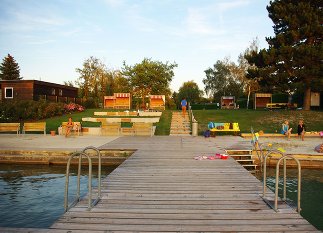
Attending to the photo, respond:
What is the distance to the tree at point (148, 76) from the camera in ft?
143

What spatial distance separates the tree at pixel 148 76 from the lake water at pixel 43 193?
3103cm

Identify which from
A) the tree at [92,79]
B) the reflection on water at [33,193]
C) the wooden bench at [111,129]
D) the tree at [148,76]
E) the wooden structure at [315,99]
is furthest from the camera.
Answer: the tree at [92,79]

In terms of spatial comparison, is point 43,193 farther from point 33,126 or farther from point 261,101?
point 261,101

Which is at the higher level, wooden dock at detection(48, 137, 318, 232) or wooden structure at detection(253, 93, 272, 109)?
wooden structure at detection(253, 93, 272, 109)

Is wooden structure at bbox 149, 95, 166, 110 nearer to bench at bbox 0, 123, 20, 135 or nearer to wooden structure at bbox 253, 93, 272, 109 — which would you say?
wooden structure at bbox 253, 93, 272, 109

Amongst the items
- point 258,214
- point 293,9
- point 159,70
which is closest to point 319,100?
point 293,9

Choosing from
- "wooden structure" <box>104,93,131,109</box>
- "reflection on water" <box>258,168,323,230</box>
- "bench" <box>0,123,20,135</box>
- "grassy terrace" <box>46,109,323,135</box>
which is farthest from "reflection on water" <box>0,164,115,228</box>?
"wooden structure" <box>104,93,131,109</box>

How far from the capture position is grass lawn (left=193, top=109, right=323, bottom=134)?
75.5 ft

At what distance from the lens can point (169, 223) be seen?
515 cm

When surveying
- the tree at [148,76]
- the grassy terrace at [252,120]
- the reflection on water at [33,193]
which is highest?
the tree at [148,76]

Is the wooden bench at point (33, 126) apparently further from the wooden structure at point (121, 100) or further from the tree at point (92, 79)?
the tree at point (92, 79)

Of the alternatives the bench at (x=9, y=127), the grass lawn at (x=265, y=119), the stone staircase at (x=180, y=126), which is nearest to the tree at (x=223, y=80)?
the grass lawn at (x=265, y=119)

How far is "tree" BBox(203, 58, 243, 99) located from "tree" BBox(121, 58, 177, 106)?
12712mm

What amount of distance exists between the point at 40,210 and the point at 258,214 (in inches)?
214
